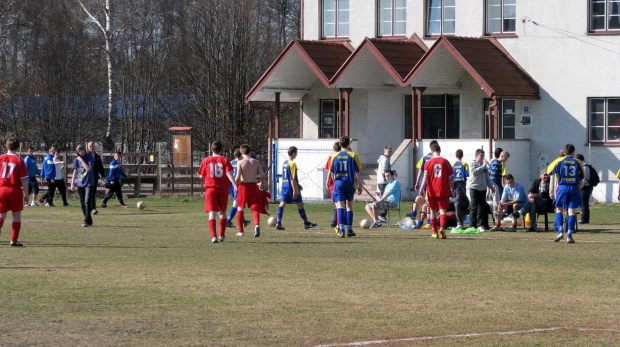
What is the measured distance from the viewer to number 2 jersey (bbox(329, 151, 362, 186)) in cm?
2044

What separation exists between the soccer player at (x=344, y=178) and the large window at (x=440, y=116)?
1788cm

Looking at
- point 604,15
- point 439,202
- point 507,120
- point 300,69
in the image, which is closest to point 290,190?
point 439,202

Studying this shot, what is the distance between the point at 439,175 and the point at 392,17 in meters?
19.6

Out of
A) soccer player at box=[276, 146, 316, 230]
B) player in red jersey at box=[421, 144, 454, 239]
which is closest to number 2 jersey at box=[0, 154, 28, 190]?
soccer player at box=[276, 146, 316, 230]

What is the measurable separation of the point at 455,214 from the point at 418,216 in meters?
1.41

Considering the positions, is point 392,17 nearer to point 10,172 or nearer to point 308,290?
point 10,172

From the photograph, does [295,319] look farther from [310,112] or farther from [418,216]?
[310,112]

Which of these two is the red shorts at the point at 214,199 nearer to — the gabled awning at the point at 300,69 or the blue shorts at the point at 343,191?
the blue shorts at the point at 343,191

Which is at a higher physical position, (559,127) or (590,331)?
(559,127)

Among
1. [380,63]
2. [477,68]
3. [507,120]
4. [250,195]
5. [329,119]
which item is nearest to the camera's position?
[250,195]

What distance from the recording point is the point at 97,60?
6047 centimetres

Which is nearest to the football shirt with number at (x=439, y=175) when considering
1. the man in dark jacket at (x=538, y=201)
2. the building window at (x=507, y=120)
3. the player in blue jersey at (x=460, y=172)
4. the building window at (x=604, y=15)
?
the player in blue jersey at (x=460, y=172)

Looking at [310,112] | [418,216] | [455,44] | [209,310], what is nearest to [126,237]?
[418,216]

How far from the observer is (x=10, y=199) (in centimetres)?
1797
